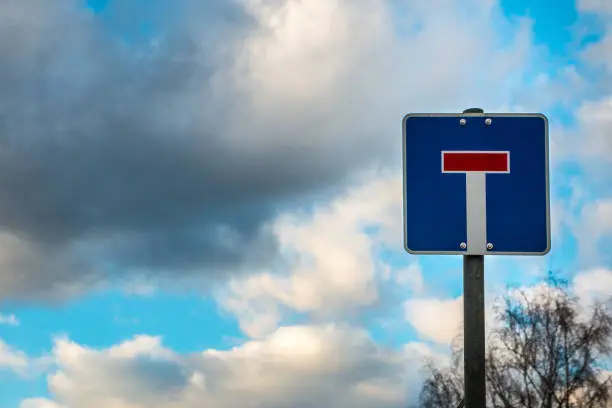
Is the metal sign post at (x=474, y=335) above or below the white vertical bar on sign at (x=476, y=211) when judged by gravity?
below

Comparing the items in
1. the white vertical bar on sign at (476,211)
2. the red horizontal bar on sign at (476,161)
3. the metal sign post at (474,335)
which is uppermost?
the red horizontal bar on sign at (476,161)

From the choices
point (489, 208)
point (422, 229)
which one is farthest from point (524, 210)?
point (422, 229)

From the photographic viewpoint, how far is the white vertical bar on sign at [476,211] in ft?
20.2

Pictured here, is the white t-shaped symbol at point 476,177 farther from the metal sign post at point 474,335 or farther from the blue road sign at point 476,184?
the metal sign post at point 474,335

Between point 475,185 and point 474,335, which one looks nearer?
point 474,335

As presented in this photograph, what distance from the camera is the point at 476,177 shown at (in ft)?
20.5

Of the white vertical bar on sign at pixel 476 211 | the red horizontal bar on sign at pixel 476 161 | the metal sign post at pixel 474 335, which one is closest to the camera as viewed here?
the metal sign post at pixel 474 335

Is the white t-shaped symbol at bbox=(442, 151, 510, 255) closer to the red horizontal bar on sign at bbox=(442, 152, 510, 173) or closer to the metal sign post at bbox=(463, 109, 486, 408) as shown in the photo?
the red horizontal bar on sign at bbox=(442, 152, 510, 173)

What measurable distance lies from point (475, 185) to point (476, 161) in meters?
0.15

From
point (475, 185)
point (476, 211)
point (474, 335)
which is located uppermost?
point (475, 185)

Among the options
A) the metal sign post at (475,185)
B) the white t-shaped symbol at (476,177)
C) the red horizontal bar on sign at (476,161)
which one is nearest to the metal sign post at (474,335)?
the metal sign post at (475,185)

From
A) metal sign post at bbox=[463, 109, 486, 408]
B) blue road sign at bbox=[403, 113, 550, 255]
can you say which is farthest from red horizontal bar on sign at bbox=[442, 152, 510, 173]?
metal sign post at bbox=[463, 109, 486, 408]

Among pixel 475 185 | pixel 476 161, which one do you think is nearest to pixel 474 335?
pixel 475 185

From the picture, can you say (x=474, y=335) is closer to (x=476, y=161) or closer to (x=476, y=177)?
(x=476, y=177)
